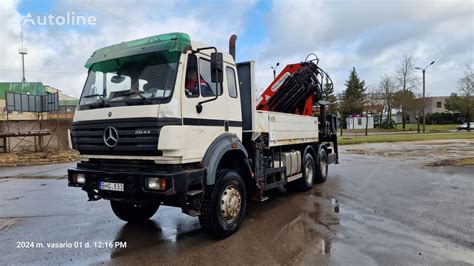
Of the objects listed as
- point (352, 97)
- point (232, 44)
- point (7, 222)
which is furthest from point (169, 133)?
point (352, 97)

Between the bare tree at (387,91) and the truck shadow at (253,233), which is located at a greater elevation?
the bare tree at (387,91)

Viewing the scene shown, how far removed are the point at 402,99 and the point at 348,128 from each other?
1480 centimetres

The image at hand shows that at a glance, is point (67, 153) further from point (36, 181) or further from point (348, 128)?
point (348, 128)

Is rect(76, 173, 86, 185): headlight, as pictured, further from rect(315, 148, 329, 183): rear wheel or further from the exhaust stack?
rect(315, 148, 329, 183): rear wheel

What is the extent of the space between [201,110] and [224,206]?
1.47 m

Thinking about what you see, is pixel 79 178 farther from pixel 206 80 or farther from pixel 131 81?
pixel 206 80

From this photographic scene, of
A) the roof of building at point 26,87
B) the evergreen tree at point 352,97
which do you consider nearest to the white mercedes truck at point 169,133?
the roof of building at point 26,87

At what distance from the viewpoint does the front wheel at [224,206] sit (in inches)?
193

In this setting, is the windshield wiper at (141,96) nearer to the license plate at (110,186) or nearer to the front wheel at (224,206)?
the license plate at (110,186)

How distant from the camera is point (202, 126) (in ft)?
16.0

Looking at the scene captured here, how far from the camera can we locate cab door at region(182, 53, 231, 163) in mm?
4625

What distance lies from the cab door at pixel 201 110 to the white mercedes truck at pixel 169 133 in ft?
0.05

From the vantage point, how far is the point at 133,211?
6.00 meters

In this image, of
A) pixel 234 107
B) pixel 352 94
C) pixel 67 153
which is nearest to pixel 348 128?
pixel 352 94
